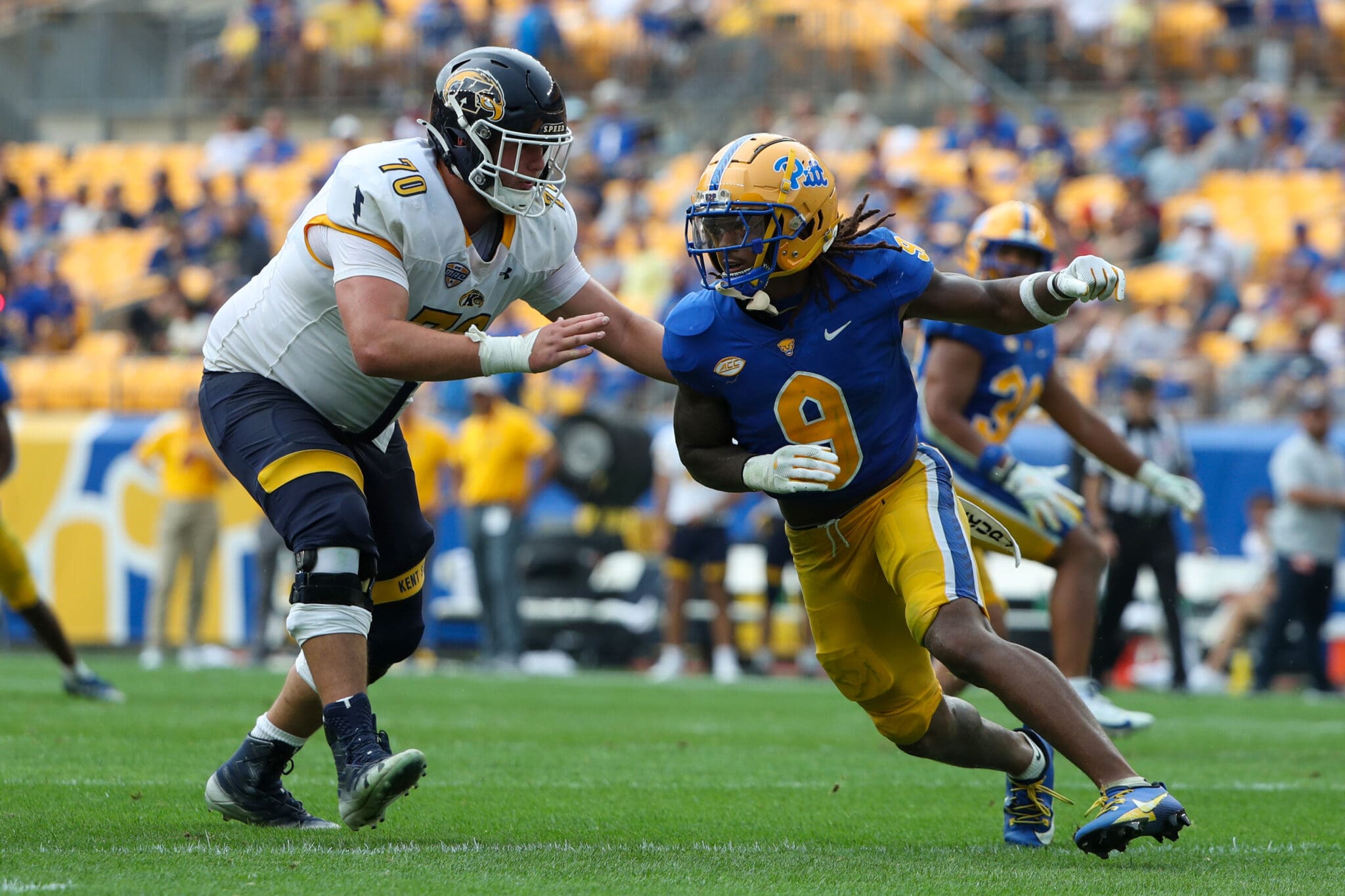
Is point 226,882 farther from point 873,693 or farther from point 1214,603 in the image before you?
point 1214,603

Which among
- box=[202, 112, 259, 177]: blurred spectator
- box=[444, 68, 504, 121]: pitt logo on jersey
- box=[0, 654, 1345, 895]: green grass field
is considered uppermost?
box=[202, 112, 259, 177]: blurred spectator

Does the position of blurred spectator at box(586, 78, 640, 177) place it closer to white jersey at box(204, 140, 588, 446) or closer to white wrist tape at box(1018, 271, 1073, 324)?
white jersey at box(204, 140, 588, 446)

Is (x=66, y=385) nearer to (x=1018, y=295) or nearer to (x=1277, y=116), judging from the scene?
(x=1277, y=116)

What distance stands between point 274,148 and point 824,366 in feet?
58.9

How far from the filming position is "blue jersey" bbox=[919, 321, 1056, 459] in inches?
260

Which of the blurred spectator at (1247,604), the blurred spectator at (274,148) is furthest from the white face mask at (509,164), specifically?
the blurred spectator at (274,148)

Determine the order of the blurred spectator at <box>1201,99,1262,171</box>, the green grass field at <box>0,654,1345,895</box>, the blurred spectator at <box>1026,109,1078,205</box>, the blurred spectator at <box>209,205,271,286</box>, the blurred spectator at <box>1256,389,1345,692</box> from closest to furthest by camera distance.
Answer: the green grass field at <box>0,654,1345,895</box>, the blurred spectator at <box>1256,389,1345,692</box>, the blurred spectator at <box>1026,109,1078,205</box>, the blurred spectator at <box>1201,99,1262,171</box>, the blurred spectator at <box>209,205,271,286</box>

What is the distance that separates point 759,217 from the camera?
14.1ft

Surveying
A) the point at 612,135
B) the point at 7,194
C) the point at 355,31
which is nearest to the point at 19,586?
the point at 612,135

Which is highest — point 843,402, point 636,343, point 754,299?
point 754,299

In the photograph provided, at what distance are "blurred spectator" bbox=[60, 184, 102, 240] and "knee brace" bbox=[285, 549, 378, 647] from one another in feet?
58.7

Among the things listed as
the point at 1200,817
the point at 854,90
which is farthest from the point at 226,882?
the point at 854,90

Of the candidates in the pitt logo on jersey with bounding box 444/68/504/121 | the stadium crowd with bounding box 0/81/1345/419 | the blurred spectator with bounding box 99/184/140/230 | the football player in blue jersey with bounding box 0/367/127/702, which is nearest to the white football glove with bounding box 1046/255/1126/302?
the pitt logo on jersey with bounding box 444/68/504/121

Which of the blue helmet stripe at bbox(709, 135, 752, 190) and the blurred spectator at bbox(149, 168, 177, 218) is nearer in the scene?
the blue helmet stripe at bbox(709, 135, 752, 190)
